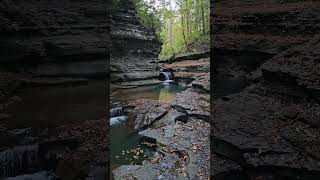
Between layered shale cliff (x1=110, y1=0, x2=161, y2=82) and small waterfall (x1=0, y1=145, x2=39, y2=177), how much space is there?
29.0ft

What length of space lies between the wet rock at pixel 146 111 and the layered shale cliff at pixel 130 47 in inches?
142

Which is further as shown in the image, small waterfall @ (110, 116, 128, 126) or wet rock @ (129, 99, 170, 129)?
small waterfall @ (110, 116, 128, 126)

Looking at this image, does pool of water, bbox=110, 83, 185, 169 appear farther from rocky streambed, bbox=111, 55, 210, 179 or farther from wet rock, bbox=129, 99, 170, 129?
wet rock, bbox=129, 99, 170, 129

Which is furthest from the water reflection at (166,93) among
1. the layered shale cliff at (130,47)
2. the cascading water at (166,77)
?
the layered shale cliff at (130,47)

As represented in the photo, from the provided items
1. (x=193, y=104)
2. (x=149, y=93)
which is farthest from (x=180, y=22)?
(x=193, y=104)

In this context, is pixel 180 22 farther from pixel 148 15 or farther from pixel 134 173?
pixel 134 173

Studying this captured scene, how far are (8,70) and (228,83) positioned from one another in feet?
7.92

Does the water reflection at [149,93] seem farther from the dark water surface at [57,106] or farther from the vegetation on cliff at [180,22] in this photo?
the dark water surface at [57,106]

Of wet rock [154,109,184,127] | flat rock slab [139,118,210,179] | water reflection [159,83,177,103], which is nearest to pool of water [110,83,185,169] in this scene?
flat rock slab [139,118,210,179]

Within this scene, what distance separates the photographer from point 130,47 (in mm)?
13453

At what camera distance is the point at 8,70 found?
3.01m

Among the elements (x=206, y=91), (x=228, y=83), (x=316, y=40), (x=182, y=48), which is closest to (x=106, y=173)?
(x=228, y=83)

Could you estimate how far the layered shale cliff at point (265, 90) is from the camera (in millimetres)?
3004

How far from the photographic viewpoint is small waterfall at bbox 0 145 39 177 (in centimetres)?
297
